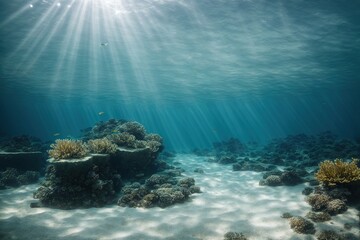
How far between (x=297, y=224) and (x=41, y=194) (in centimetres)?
965

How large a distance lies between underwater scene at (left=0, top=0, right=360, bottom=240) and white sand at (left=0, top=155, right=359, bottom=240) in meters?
0.06

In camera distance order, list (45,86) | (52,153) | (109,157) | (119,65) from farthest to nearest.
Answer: (45,86), (119,65), (109,157), (52,153)

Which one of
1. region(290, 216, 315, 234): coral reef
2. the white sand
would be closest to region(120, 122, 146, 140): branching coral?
the white sand

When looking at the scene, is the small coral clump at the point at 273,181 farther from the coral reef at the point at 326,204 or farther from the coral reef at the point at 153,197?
the coral reef at the point at 153,197

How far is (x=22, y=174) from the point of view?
1562 cm

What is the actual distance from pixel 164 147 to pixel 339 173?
37.9 ft

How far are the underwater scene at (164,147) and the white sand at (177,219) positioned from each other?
60 mm

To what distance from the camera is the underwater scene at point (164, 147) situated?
8453 millimetres

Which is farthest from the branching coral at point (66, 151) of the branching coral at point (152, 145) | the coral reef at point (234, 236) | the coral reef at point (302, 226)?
the coral reef at point (302, 226)

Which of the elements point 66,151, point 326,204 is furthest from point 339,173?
point 66,151

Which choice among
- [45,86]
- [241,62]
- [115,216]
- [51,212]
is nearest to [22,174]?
[51,212]

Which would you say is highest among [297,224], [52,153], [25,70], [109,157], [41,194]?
[25,70]

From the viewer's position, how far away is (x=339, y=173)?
945 cm

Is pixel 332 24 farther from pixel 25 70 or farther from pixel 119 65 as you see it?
pixel 25 70
